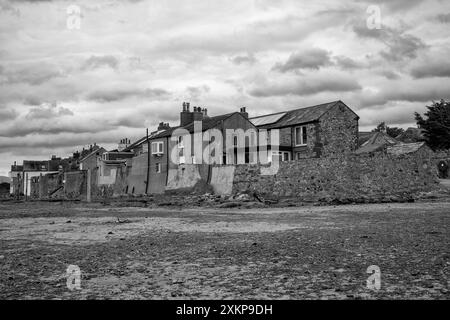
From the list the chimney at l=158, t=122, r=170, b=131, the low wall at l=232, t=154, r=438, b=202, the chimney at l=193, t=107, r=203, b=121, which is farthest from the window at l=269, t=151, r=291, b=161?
the chimney at l=158, t=122, r=170, b=131

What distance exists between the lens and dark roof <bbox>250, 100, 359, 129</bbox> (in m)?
41.9

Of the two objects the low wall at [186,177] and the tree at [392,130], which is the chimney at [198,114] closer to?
the low wall at [186,177]

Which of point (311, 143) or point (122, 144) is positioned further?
point (122, 144)

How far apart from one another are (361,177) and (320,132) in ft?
51.7

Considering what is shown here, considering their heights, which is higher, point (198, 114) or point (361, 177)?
point (198, 114)

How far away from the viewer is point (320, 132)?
41156 millimetres

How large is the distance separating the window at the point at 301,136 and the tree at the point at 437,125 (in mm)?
14199

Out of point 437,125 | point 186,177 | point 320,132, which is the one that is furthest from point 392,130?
point 186,177

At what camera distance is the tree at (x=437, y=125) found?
45.5 m

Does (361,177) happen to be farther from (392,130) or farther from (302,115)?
(392,130)

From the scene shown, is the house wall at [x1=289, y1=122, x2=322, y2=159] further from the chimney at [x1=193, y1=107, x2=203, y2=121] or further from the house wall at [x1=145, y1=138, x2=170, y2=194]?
the house wall at [x1=145, y1=138, x2=170, y2=194]

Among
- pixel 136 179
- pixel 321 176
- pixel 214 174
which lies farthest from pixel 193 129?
pixel 321 176

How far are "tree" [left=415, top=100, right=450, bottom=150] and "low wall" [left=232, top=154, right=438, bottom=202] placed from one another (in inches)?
818

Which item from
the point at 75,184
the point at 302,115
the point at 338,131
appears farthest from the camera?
the point at 75,184
